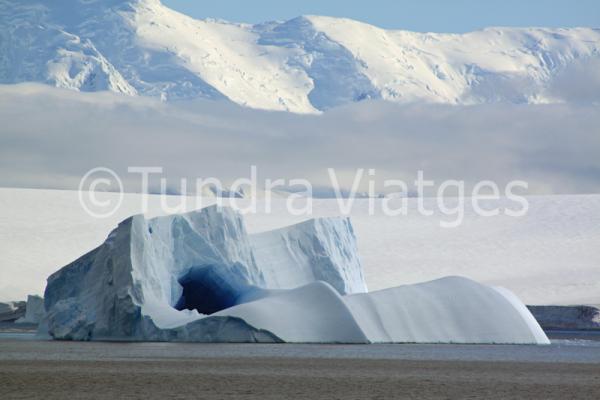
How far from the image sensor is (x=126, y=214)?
5553 centimetres

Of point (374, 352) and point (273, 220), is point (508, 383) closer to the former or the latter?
point (374, 352)

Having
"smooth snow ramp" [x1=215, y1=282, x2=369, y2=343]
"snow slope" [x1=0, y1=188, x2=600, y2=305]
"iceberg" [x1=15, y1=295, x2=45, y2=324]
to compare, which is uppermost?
"snow slope" [x1=0, y1=188, x2=600, y2=305]

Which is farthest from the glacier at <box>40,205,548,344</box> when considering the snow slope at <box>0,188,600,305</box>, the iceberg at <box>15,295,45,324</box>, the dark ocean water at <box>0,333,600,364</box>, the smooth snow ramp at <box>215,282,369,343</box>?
the snow slope at <box>0,188,600,305</box>

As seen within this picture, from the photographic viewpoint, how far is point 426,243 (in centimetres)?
5494

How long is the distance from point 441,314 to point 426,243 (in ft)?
99.3

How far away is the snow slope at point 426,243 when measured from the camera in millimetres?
49062

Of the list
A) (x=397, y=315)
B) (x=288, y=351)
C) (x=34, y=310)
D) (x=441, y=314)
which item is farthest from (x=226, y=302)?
(x=34, y=310)

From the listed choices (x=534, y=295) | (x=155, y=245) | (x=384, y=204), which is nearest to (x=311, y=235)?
(x=155, y=245)

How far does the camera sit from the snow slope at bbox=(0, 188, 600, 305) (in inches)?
1932

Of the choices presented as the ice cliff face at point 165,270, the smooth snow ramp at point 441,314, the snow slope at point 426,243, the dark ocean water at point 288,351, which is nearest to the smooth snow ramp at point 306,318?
the dark ocean water at point 288,351

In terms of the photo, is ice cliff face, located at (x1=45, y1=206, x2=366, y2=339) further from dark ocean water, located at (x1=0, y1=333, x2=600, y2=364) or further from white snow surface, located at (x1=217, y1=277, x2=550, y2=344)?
white snow surface, located at (x1=217, y1=277, x2=550, y2=344)

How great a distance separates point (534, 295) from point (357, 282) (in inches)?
685

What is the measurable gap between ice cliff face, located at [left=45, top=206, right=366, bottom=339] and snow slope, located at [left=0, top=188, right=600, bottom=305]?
18820mm

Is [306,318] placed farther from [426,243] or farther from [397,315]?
[426,243]
